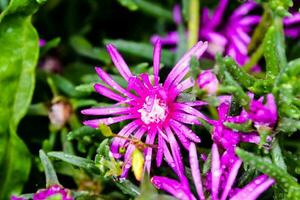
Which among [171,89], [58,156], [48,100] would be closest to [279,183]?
[171,89]

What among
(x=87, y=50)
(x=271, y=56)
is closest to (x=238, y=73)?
(x=271, y=56)

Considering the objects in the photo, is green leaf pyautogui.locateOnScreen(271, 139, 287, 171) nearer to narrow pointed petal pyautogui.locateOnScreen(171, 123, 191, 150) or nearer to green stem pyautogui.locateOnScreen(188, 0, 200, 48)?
narrow pointed petal pyautogui.locateOnScreen(171, 123, 191, 150)

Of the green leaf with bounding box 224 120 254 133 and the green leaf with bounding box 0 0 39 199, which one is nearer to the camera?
the green leaf with bounding box 224 120 254 133

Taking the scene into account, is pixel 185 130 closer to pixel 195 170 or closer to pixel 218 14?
pixel 195 170

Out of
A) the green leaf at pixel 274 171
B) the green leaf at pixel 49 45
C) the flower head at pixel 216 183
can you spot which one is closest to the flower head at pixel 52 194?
the flower head at pixel 216 183

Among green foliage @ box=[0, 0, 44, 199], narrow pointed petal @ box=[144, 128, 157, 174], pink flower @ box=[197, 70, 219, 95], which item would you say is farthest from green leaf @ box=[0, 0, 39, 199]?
pink flower @ box=[197, 70, 219, 95]

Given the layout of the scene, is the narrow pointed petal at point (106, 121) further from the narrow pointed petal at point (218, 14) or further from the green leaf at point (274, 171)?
the narrow pointed petal at point (218, 14)
